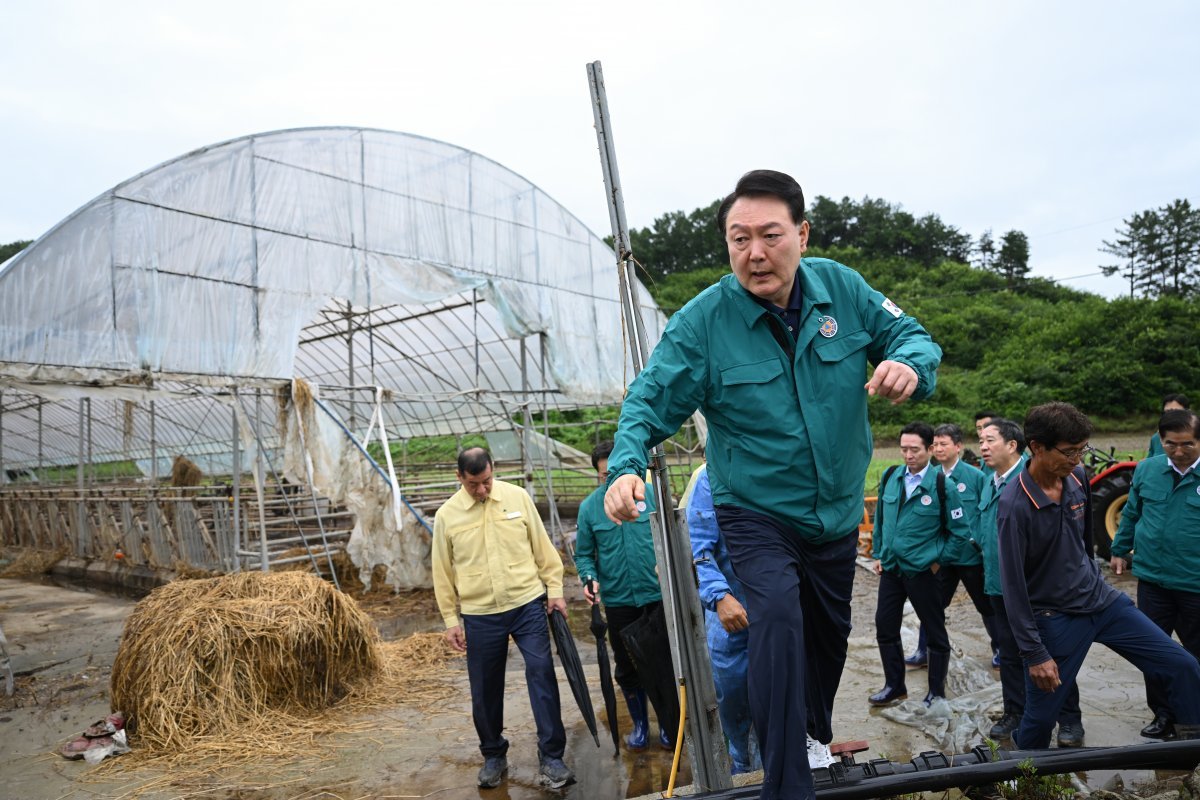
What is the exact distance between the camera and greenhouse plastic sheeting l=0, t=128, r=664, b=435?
8.21 m

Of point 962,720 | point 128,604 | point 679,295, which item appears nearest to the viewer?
point 962,720

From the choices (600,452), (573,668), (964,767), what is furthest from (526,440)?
(964,767)

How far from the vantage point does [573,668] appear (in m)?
4.30

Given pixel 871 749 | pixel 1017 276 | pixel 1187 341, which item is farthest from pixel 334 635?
pixel 1017 276

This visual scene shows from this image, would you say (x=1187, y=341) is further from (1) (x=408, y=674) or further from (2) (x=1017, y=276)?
(1) (x=408, y=674)

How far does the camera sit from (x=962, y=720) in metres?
4.36

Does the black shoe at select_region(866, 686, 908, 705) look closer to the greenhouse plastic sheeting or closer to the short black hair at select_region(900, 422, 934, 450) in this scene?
the short black hair at select_region(900, 422, 934, 450)

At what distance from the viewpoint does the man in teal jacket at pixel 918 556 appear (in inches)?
186

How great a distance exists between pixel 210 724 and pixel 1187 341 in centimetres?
3064

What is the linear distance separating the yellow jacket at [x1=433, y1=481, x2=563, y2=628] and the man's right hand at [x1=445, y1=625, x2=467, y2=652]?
0.04 m

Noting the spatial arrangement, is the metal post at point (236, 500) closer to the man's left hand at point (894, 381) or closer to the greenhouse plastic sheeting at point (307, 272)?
the greenhouse plastic sheeting at point (307, 272)

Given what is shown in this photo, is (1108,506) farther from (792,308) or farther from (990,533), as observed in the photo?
(792,308)

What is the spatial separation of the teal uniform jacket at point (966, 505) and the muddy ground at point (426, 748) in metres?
0.93

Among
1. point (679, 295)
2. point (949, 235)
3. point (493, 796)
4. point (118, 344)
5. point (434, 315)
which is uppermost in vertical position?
point (949, 235)
